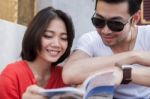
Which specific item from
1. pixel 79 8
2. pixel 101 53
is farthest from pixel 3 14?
pixel 101 53

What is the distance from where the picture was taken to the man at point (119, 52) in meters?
1.71

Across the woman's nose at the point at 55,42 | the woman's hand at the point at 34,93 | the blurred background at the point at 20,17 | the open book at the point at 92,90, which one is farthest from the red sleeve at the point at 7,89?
the blurred background at the point at 20,17

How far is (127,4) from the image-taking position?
1.86m

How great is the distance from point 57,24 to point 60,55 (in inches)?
7.1

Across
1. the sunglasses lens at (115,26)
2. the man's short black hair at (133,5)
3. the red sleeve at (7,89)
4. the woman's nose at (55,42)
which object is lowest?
the red sleeve at (7,89)

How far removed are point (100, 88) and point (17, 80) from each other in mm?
773

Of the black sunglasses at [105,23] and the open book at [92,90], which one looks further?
the black sunglasses at [105,23]

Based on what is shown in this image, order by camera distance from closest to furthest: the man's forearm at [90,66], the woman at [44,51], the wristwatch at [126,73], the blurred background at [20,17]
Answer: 1. the wristwatch at [126,73]
2. the man's forearm at [90,66]
3. the woman at [44,51]
4. the blurred background at [20,17]

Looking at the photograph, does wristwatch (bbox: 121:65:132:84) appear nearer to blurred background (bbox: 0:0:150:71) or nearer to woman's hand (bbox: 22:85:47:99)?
woman's hand (bbox: 22:85:47:99)

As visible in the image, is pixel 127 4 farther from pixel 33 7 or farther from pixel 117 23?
pixel 33 7

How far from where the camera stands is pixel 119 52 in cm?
193

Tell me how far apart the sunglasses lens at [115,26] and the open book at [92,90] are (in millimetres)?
355

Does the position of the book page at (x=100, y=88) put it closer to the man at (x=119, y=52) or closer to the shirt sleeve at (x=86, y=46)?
the man at (x=119, y=52)

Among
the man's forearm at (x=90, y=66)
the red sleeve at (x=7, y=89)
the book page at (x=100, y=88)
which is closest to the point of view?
the book page at (x=100, y=88)
